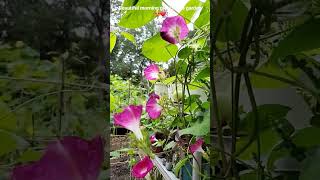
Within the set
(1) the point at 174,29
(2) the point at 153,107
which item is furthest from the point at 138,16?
(2) the point at 153,107

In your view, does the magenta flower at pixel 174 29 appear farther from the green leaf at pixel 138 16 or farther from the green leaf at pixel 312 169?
the green leaf at pixel 312 169

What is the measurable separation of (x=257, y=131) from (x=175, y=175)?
69 cm

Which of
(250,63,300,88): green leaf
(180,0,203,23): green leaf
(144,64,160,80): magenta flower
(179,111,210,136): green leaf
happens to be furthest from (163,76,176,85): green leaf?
(250,63,300,88): green leaf

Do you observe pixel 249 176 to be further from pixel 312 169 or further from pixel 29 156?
pixel 29 156

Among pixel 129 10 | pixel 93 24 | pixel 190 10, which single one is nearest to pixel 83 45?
pixel 93 24

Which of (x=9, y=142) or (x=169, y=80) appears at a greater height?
(x=169, y=80)

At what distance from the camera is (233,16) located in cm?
34

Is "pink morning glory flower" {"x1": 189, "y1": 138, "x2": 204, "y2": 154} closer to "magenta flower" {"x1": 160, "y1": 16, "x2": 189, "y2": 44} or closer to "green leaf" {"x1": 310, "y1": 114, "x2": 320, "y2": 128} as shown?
"magenta flower" {"x1": 160, "y1": 16, "x2": 189, "y2": 44}

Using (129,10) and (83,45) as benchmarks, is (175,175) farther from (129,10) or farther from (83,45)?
(83,45)

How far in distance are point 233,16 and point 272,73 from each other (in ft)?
0.23

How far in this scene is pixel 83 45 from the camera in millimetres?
332

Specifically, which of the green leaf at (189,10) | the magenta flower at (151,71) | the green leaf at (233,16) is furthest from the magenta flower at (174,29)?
the green leaf at (233,16)

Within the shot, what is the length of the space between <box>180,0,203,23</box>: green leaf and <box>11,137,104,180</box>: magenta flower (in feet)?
1.88

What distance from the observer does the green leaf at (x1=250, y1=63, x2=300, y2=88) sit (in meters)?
0.33
